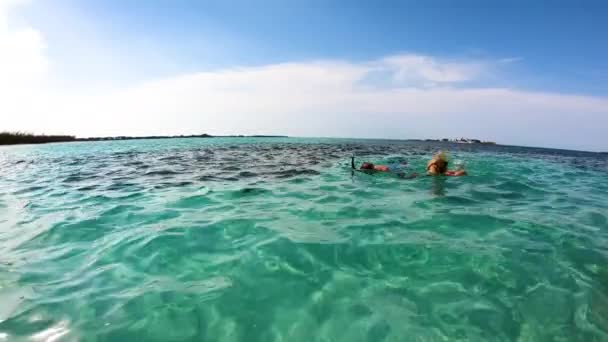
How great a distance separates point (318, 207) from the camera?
7.30 meters

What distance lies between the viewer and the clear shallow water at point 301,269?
10.1 feet

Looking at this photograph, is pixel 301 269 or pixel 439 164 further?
pixel 439 164

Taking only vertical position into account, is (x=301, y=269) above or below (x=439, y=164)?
below

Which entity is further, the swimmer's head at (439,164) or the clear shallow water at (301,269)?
the swimmer's head at (439,164)

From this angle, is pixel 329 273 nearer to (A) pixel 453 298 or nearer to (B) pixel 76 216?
(A) pixel 453 298

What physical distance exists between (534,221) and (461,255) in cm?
313

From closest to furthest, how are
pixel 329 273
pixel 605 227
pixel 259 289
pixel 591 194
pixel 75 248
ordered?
1. pixel 259 289
2. pixel 329 273
3. pixel 75 248
4. pixel 605 227
5. pixel 591 194

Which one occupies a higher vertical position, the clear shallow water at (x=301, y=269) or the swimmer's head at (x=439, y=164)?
the swimmer's head at (x=439, y=164)

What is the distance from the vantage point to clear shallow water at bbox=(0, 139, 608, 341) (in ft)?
10.1

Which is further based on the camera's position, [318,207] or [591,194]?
[591,194]

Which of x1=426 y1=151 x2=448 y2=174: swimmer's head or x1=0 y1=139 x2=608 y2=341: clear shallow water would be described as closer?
x1=0 y1=139 x2=608 y2=341: clear shallow water

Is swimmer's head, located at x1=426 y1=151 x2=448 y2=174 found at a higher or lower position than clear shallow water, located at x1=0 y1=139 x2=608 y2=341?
higher

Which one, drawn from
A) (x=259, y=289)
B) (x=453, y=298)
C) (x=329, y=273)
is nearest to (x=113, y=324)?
(x=259, y=289)

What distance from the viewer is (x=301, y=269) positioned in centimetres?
420
